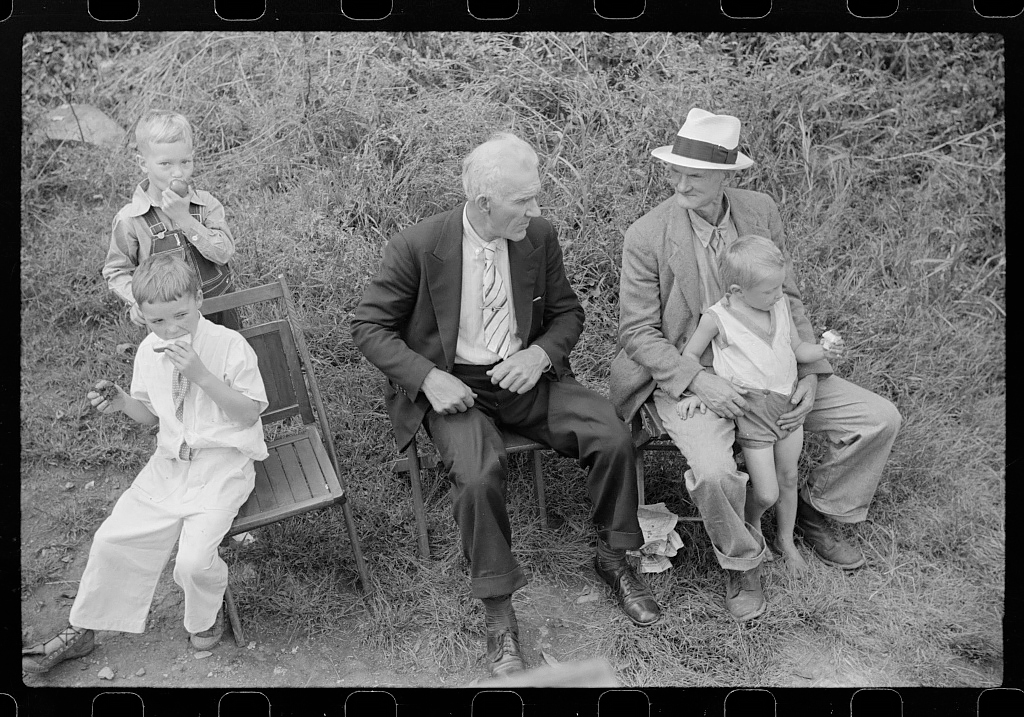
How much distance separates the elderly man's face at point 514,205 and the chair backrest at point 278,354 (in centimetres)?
97

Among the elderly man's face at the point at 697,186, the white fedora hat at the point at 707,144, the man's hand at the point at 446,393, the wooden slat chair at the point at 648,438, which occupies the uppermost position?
the white fedora hat at the point at 707,144

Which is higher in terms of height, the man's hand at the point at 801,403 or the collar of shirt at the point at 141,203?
the collar of shirt at the point at 141,203

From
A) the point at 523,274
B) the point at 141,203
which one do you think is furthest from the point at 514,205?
the point at 141,203

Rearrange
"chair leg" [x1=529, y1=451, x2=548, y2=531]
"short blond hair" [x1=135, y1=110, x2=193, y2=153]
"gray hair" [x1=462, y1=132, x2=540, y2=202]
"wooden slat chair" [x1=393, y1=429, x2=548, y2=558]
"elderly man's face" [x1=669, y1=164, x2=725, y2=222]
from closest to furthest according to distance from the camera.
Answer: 1. "gray hair" [x1=462, y1=132, x2=540, y2=202]
2. "short blond hair" [x1=135, y1=110, x2=193, y2=153]
3. "elderly man's face" [x1=669, y1=164, x2=725, y2=222]
4. "wooden slat chair" [x1=393, y1=429, x2=548, y2=558]
5. "chair leg" [x1=529, y1=451, x2=548, y2=531]

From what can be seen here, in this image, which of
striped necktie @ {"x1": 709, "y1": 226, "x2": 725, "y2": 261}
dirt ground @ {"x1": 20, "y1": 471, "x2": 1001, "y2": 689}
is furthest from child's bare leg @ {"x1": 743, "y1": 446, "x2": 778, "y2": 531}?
striped necktie @ {"x1": 709, "y1": 226, "x2": 725, "y2": 261}

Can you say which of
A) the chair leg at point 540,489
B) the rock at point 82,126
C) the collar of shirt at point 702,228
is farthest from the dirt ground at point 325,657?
the rock at point 82,126

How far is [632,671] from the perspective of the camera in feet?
13.2

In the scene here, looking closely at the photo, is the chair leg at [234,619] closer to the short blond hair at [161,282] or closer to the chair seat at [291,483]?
the chair seat at [291,483]

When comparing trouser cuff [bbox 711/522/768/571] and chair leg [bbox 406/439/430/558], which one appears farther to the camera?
chair leg [bbox 406/439/430/558]

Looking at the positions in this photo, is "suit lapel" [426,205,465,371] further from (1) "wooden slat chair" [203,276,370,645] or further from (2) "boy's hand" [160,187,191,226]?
(2) "boy's hand" [160,187,191,226]

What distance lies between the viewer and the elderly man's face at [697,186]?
422 cm

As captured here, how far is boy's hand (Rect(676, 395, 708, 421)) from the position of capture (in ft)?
13.8

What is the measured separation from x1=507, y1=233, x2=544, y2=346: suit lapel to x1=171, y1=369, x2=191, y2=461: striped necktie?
1.41 metres
